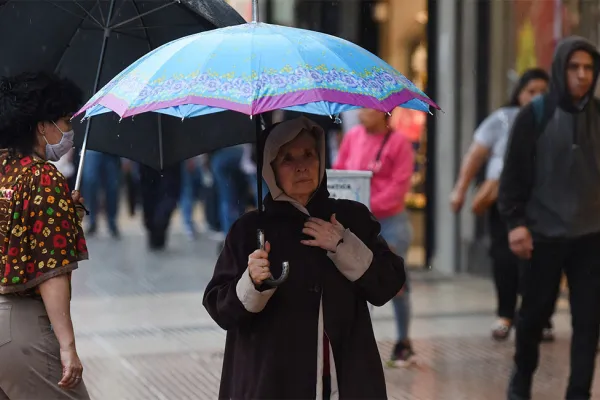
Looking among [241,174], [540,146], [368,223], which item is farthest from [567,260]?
[241,174]

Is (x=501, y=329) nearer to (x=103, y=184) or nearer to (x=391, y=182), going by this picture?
(x=391, y=182)

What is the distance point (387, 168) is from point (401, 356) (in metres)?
1.23

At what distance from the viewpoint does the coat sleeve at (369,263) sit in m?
3.81

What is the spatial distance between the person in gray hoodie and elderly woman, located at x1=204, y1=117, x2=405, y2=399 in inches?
90.0

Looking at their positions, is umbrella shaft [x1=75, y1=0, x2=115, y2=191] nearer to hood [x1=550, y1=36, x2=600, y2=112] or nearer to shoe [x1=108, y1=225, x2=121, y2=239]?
hood [x1=550, y1=36, x2=600, y2=112]

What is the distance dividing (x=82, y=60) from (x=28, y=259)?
1.26 metres

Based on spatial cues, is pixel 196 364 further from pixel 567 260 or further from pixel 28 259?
pixel 28 259

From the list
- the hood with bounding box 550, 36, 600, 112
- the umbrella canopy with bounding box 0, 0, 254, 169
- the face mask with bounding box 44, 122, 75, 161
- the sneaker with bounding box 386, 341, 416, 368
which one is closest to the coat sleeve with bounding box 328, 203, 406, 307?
the umbrella canopy with bounding box 0, 0, 254, 169

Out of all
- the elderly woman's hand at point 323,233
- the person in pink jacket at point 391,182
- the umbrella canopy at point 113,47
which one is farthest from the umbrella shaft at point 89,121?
the person in pink jacket at point 391,182

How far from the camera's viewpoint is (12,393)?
389 cm

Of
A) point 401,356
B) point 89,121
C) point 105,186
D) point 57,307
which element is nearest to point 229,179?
point 105,186

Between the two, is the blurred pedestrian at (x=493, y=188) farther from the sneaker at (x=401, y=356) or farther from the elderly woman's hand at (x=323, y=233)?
the elderly woman's hand at (x=323, y=233)

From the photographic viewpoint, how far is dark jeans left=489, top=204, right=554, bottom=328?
27.3 ft

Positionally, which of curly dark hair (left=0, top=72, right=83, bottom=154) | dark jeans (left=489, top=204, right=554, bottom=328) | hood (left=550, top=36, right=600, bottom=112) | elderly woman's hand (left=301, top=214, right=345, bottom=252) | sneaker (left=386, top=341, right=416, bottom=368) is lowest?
sneaker (left=386, top=341, right=416, bottom=368)
